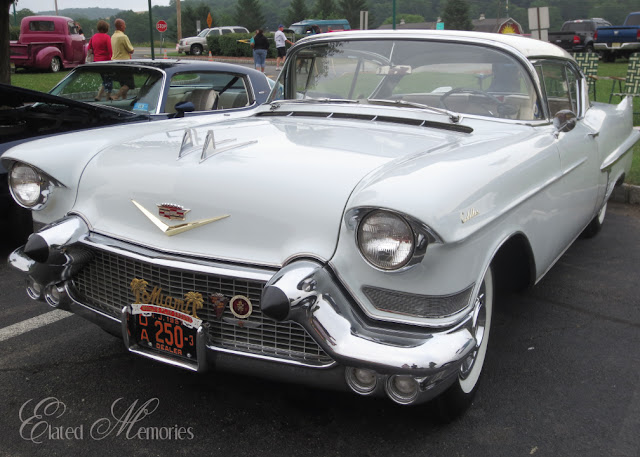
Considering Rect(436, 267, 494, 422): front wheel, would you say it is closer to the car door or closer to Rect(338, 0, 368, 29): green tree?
the car door

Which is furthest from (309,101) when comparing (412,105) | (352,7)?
(352,7)

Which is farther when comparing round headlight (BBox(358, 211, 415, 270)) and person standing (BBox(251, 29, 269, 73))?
person standing (BBox(251, 29, 269, 73))

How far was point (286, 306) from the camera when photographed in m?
1.88

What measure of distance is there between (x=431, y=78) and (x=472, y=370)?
150 centimetres

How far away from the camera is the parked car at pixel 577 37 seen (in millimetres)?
27172

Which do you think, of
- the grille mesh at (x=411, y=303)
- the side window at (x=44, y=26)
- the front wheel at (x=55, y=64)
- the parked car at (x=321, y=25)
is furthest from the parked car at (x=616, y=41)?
the grille mesh at (x=411, y=303)

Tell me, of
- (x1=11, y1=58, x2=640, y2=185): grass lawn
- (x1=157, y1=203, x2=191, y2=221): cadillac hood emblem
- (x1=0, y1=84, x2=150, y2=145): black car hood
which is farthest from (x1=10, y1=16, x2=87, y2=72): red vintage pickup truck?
(x1=157, y1=203, x2=191, y2=221): cadillac hood emblem

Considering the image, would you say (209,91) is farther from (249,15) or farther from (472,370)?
(249,15)

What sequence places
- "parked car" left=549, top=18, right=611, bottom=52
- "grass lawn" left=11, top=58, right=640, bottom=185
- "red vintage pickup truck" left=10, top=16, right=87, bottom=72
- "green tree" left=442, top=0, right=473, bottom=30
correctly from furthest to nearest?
1. "green tree" left=442, top=0, right=473, bottom=30
2. "parked car" left=549, top=18, right=611, bottom=52
3. "red vintage pickup truck" left=10, top=16, right=87, bottom=72
4. "grass lawn" left=11, top=58, right=640, bottom=185

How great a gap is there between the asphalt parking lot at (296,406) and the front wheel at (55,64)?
18.6m

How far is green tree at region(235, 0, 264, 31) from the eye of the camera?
67562 mm

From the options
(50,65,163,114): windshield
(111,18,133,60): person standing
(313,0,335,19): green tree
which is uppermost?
(313,0,335,19): green tree

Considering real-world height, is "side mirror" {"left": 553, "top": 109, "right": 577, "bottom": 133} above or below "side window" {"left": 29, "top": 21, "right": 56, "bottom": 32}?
below

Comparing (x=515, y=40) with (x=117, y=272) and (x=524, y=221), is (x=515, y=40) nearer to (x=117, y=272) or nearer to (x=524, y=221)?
(x=524, y=221)
